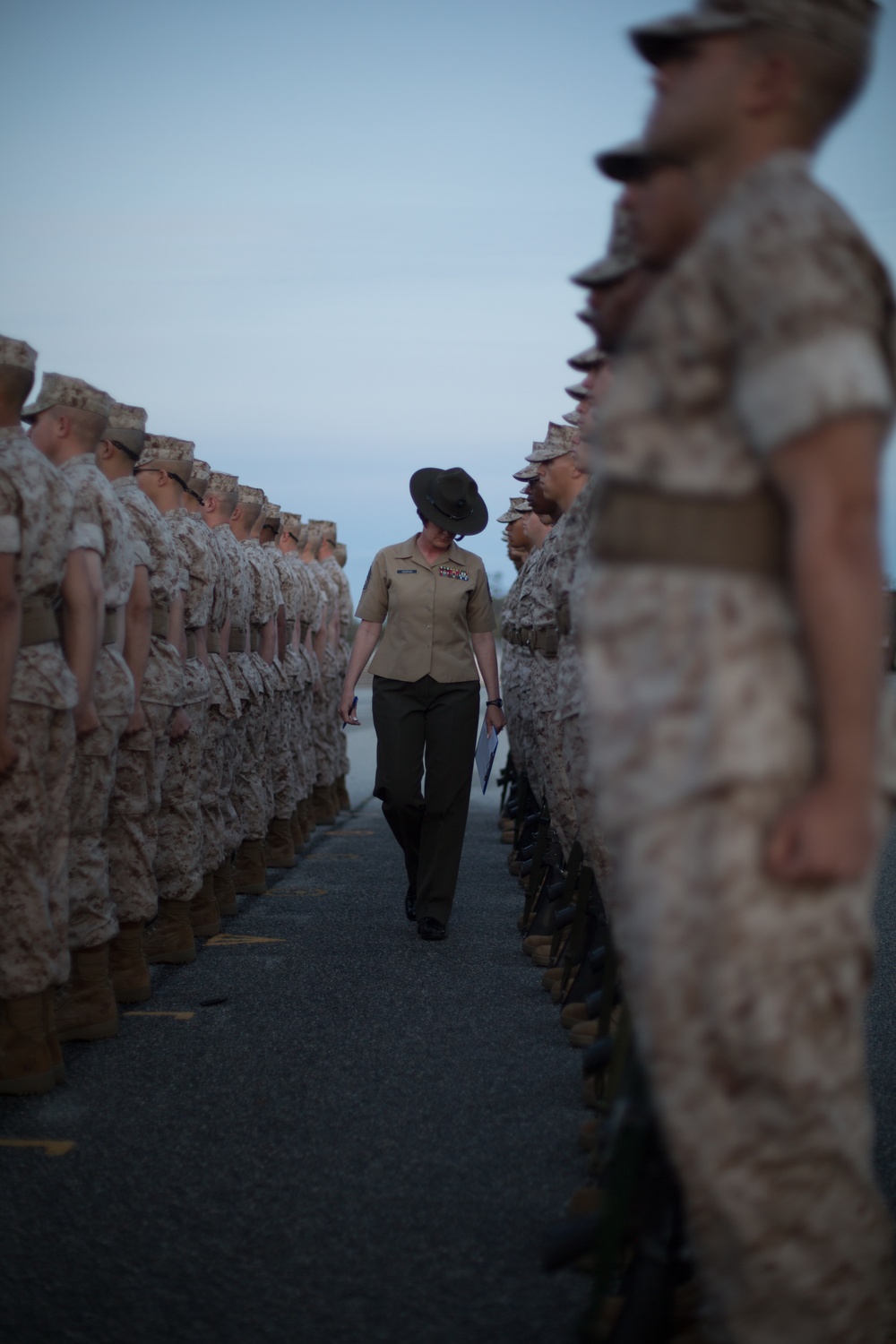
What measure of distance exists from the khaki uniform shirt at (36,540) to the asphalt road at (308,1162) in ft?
4.23

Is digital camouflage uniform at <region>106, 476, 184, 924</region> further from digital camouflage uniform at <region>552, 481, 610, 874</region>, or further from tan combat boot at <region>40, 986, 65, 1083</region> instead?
digital camouflage uniform at <region>552, 481, 610, 874</region>

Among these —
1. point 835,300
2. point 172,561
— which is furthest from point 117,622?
point 835,300

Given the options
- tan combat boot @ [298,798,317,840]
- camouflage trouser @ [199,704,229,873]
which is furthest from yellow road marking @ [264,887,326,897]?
tan combat boot @ [298,798,317,840]

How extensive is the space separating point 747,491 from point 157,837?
523 centimetres

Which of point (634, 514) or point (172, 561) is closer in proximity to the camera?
point (634, 514)

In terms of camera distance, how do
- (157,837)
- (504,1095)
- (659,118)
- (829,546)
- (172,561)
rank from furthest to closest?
(157,837)
(172,561)
(504,1095)
(659,118)
(829,546)

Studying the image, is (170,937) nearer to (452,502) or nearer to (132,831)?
(132,831)

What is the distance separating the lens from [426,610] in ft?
25.8

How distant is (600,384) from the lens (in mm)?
4152

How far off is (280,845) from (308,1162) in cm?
623

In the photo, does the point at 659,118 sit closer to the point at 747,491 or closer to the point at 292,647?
the point at 747,491

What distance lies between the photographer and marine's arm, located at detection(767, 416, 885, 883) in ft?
5.88

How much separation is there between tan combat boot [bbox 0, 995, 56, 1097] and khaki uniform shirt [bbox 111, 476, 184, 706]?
1.86m

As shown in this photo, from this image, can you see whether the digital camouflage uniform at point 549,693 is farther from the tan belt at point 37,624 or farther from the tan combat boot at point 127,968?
the tan belt at point 37,624
